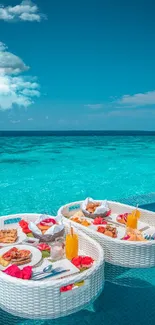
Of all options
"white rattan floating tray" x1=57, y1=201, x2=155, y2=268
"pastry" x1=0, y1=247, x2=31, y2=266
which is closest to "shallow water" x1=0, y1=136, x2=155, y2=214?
"white rattan floating tray" x1=57, y1=201, x2=155, y2=268

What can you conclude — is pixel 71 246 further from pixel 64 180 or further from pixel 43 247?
pixel 64 180

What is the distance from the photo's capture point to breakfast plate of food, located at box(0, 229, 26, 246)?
4811mm

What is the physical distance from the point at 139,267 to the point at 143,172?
10.7 meters

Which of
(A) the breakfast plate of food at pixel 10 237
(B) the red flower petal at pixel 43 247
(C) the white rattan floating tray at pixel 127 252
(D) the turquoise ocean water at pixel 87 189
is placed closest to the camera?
(D) the turquoise ocean water at pixel 87 189

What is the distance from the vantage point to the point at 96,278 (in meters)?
3.87

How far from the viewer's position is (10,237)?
4.91m

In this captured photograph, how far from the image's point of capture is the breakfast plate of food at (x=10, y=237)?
4811 mm

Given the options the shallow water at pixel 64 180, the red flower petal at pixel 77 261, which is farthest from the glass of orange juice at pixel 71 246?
the shallow water at pixel 64 180

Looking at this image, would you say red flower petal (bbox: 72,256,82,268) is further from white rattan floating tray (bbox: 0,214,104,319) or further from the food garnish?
the food garnish

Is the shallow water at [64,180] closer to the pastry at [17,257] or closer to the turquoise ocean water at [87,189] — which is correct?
the turquoise ocean water at [87,189]

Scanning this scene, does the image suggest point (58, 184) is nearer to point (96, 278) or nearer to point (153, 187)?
point (153, 187)

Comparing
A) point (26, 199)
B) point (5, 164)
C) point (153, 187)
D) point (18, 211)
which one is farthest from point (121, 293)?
point (5, 164)

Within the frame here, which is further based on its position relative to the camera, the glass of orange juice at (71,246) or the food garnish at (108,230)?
the food garnish at (108,230)

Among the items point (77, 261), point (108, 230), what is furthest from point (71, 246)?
point (108, 230)
